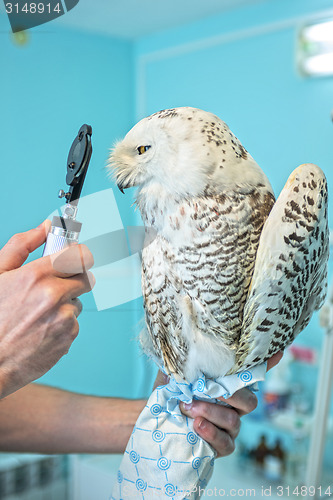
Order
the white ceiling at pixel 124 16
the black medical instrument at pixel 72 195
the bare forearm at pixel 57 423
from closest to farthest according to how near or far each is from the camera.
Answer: the black medical instrument at pixel 72 195
the white ceiling at pixel 124 16
the bare forearm at pixel 57 423

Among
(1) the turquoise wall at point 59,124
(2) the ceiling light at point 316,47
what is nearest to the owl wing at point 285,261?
(1) the turquoise wall at point 59,124

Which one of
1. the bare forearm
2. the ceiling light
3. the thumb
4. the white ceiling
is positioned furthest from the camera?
the ceiling light

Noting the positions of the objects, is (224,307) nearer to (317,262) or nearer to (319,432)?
(317,262)

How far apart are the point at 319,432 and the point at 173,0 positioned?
3.62ft

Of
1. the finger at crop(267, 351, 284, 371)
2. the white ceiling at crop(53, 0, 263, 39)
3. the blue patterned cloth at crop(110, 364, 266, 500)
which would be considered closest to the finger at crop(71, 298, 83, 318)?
the blue patterned cloth at crop(110, 364, 266, 500)

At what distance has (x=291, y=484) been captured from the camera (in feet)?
6.35

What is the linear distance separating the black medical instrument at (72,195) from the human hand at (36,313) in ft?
0.12

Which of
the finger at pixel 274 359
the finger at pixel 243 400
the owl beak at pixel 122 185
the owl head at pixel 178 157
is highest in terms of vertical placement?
the owl head at pixel 178 157

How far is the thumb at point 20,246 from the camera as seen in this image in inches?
23.4

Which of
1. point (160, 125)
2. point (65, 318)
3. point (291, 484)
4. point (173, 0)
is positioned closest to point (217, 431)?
point (65, 318)

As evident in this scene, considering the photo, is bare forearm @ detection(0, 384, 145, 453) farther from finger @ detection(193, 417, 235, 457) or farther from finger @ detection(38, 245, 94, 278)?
finger @ detection(38, 245, 94, 278)

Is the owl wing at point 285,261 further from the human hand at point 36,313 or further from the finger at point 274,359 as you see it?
the human hand at point 36,313

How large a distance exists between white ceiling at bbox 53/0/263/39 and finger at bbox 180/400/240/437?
0.50 metres

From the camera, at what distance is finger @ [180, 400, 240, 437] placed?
0.63 meters
